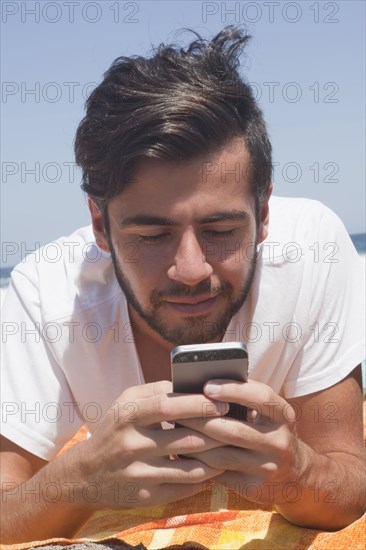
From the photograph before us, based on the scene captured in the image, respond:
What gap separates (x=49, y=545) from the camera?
221 centimetres

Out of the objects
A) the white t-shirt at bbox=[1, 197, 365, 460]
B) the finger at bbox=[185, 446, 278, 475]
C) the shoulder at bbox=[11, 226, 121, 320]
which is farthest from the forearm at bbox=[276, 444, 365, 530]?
the shoulder at bbox=[11, 226, 121, 320]

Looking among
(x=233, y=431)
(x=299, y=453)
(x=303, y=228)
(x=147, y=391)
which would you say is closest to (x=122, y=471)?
(x=147, y=391)

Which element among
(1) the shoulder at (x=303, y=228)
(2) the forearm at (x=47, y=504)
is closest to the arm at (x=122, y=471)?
(2) the forearm at (x=47, y=504)

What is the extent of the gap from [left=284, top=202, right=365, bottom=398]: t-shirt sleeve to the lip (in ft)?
1.90

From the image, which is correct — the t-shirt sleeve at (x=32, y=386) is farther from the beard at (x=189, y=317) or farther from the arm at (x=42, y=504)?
the beard at (x=189, y=317)

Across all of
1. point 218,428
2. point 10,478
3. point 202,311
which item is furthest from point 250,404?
point 10,478

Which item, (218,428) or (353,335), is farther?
(353,335)

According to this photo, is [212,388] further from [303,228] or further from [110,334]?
[303,228]

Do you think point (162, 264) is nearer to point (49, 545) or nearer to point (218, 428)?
point (218, 428)

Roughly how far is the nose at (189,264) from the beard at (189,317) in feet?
0.15

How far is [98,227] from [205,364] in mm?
1018

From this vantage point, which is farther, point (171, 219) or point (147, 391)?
point (171, 219)

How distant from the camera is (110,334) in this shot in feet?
9.34

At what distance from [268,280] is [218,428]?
38.8 inches
